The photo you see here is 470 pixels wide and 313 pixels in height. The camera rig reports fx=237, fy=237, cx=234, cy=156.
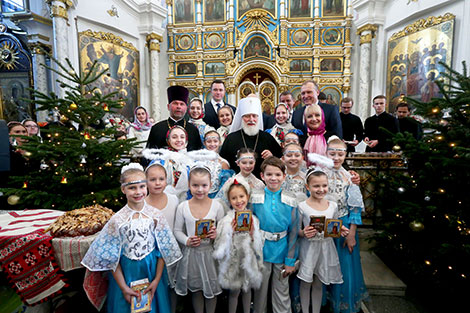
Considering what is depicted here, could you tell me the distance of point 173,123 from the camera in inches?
155

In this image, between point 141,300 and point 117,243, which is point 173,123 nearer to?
point 117,243

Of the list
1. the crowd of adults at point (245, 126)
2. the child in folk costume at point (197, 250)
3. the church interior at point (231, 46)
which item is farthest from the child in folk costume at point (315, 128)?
the church interior at point (231, 46)

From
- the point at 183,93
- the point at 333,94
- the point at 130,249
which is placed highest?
the point at 333,94

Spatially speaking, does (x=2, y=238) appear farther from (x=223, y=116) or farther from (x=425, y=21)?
(x=425, y=21)

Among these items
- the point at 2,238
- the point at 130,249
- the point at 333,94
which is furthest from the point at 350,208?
the point at 333,94

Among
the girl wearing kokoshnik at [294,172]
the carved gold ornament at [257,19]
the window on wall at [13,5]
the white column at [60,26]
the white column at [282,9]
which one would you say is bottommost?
the girl wearing kokoshnik at [294,172]

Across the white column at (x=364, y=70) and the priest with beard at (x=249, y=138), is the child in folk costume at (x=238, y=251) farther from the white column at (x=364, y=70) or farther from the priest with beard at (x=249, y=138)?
the white column at (x=364, y=70)

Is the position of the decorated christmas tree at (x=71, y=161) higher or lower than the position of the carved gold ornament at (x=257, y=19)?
lower

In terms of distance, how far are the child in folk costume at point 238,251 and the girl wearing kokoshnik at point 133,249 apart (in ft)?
1.35

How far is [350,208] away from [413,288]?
168 cm

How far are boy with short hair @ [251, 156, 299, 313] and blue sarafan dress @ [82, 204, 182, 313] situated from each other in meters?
0.89

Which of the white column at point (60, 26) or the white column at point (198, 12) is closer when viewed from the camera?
the white column at point (60, 26)

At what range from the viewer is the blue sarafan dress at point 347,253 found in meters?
2.53

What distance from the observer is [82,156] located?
10.1ft
